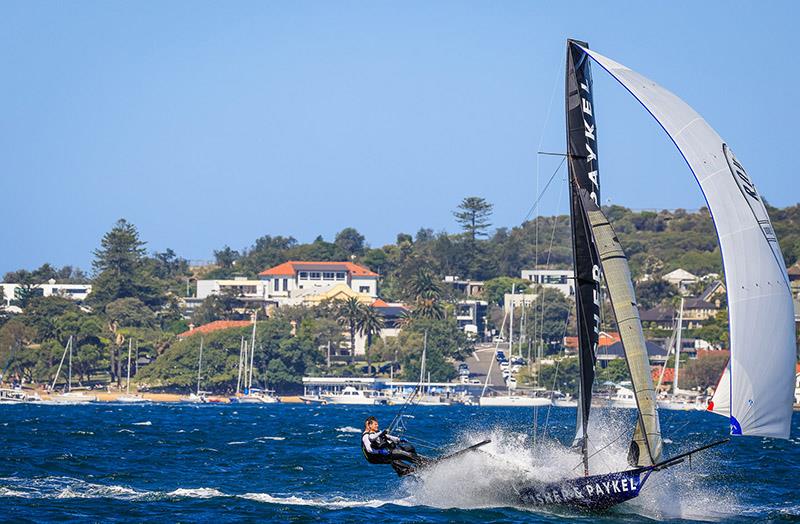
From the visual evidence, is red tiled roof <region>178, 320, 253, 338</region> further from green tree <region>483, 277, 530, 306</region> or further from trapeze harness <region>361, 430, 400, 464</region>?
trapeze harness <region>361, 430, 400, 464</region>

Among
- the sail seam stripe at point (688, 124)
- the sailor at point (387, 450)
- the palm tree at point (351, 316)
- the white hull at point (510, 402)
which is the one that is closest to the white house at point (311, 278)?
the palm tree at point (351, 316)

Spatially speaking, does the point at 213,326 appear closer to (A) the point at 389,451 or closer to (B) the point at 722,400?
(B) the point at 722,400

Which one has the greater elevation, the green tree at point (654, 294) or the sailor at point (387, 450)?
the green tree at point (654, 294)

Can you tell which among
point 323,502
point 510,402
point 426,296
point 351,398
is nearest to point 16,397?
point 351,398

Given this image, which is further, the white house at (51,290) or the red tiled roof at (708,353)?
the white house at (51,290)

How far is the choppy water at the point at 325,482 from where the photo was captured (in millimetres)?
23625

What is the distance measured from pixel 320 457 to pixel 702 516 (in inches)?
704

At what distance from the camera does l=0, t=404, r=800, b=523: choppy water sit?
77.5 ft

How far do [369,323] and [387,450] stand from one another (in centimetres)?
10097

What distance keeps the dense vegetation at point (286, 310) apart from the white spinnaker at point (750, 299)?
7649 centimetres

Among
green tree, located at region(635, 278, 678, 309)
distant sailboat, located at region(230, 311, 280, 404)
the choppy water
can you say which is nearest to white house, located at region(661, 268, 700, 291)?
green tree, located at region(635, 278, 678, 309)

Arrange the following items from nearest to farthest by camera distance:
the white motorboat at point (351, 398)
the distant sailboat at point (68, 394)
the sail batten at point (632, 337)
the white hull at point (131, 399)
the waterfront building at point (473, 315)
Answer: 1. the sail batten at point (632, 337)
2. the distant sailboat at point (68, 394)
3. the white motorboat at point (351, 398)
4. the white hull at point (131, 399)
5. the waterfront building at point (473, 315)

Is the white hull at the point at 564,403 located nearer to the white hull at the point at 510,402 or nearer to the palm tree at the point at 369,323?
the white hull at the point at 510,402

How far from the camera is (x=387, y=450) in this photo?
23844 millimetres
